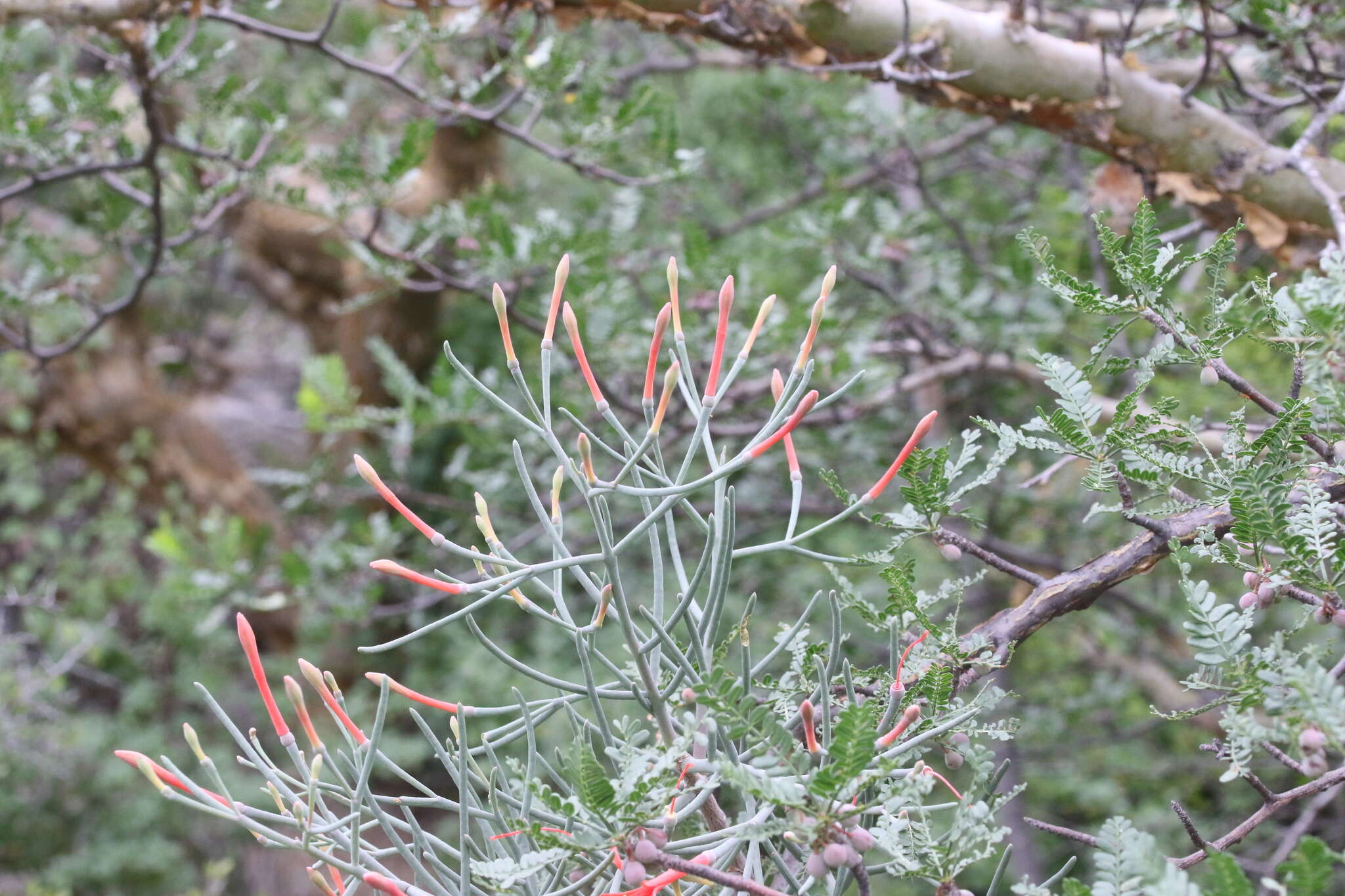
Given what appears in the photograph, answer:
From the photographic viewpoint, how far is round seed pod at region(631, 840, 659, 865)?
469 mm

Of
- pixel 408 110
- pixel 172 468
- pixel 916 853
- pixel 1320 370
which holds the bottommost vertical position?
pixel 172 468

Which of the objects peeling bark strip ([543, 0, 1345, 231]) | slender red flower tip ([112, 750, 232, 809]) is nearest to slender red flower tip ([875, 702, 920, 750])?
slender red flower tip ([112, 750, 232, 809])

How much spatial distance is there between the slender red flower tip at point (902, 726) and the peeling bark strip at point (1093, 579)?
13cm

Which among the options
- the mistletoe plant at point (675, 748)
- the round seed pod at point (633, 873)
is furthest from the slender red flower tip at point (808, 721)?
the round seed pod at point (633, 873)

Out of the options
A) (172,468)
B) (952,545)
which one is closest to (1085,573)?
(952,545)

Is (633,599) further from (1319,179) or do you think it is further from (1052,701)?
(1319,179)

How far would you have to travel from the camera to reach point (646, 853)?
0.47 m

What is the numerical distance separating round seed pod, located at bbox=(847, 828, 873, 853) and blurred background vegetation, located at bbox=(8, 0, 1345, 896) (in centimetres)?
22

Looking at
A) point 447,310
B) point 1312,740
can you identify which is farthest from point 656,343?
point 447,310

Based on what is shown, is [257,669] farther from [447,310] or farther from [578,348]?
[447,310]

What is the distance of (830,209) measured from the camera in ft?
6.23

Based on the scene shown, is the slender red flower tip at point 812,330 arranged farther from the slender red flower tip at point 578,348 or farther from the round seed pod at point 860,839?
the round seed pod at point 860,839

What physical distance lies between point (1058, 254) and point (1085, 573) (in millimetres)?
1611

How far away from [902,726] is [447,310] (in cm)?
326
